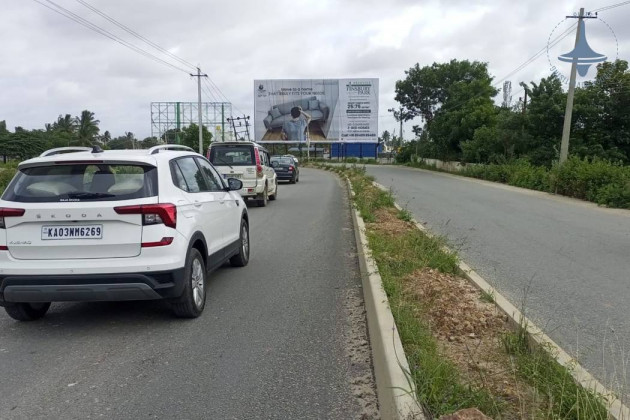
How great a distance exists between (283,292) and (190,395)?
279 cm

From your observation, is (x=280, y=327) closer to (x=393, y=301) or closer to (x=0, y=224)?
(x=393, y=301)

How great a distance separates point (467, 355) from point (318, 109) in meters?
60.7

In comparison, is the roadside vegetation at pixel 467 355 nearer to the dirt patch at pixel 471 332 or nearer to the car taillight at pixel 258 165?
the dirt patch at pixel 471 332

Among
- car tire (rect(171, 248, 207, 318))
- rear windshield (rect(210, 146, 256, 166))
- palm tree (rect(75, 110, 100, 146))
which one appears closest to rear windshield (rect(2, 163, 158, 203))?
car tire (rect(171, 248, 207, 318))

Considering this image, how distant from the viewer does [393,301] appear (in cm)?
509

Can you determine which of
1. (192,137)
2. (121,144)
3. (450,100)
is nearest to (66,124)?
(121,144)

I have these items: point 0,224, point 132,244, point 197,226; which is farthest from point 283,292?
point 0,224

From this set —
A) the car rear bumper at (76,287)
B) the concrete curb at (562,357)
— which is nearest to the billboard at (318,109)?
the concrete curb at (562,357)

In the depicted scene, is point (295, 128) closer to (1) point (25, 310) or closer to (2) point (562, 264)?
(2) point (562, 264)

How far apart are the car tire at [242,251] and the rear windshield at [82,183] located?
286 centimetres

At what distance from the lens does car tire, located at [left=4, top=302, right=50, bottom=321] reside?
5.02 m

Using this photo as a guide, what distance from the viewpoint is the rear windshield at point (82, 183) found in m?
4.69

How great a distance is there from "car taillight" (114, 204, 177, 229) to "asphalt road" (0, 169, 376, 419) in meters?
1.09

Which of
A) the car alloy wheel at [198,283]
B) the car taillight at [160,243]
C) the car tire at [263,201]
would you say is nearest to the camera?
the car taillight at [160,243]
